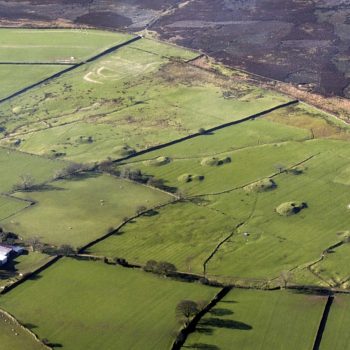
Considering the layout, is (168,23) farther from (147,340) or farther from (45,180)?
(147,340)

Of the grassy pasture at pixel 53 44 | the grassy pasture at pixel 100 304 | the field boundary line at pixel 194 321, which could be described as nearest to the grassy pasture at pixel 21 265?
the grassy pasture at pixel 100 304

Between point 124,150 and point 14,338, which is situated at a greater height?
point 124,150

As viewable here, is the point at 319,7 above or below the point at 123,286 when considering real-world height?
above

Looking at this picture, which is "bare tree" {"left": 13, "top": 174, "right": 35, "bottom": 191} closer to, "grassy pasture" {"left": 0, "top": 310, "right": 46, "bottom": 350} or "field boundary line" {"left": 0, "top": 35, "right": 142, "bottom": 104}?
"grassy pasture" {"left": 0, "top": 310, "right": 46, "bottom": 350}

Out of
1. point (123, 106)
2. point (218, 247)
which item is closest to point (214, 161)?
point (218, 247)

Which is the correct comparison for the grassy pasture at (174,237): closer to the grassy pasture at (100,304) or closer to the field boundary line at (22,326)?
the grassy pasture at (100,304)

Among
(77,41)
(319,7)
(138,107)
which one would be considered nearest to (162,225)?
(138,107)

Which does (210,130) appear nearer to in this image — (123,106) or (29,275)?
(123,106)
